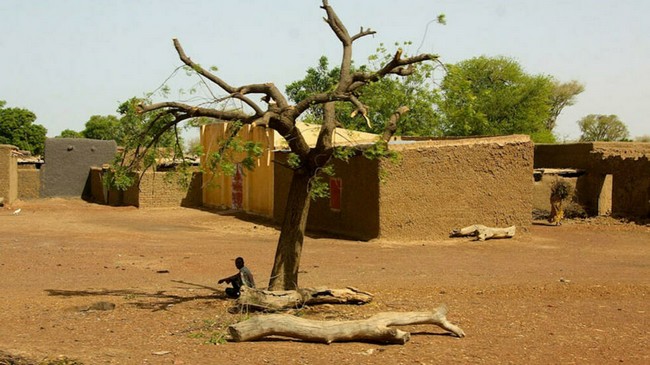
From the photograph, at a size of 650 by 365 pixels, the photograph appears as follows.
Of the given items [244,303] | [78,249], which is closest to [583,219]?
[78,249]

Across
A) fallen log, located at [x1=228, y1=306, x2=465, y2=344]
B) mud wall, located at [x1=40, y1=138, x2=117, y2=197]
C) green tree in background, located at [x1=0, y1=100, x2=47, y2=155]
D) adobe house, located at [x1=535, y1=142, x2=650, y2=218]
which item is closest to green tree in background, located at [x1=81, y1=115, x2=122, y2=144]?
green tree in background, located at [x1=0, y1=100, x2=47, y2=155]

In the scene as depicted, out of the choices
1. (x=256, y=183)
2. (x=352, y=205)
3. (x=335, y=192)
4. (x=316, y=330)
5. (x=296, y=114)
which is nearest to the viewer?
(x=316, y=330)

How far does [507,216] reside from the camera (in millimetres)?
19953

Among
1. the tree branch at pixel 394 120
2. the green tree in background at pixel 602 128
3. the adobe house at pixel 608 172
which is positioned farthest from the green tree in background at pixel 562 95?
the tree branch at pixel 394 120

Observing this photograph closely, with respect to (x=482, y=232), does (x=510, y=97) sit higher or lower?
higher

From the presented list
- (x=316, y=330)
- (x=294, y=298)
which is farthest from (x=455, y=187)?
(x=316, y=330)

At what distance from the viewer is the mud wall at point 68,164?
34812 millimetres

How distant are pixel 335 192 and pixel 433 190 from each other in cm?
291

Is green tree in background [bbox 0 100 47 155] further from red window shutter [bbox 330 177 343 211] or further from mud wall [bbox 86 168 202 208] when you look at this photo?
red window shutter [bbox 330 177 343 211]

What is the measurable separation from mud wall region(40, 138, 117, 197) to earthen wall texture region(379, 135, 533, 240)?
2136 centimetres

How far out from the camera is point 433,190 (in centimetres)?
1900

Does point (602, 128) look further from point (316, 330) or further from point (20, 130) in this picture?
point (316, 330)

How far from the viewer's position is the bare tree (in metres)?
9.98

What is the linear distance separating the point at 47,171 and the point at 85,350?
28609 millimetres
